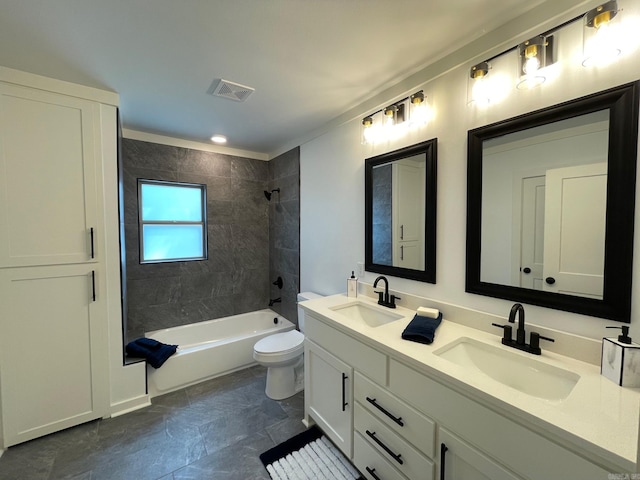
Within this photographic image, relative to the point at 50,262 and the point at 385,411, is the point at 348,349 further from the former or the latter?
the point at 50,262

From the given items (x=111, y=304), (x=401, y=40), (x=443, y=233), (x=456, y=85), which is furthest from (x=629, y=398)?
(x=111, y=304)

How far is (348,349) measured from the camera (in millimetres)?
1474

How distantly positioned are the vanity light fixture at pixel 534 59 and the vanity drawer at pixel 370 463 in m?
1.90

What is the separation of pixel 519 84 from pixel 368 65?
818 millimetres

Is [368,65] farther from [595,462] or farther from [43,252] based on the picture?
[43,252]

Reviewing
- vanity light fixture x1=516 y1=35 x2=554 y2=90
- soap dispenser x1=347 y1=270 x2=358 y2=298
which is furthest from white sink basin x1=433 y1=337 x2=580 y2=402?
vanity light fixture x1=516 y1=35 x2=554 y2=90

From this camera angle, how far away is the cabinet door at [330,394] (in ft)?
4.92

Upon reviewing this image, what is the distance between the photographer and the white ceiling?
3.87ft

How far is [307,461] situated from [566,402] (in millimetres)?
1423

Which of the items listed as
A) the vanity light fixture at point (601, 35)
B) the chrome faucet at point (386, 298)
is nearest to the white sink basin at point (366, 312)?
the chrome faucet at point (386, 298)

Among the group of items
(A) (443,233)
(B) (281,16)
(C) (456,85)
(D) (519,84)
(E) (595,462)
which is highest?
(B) (281,16)

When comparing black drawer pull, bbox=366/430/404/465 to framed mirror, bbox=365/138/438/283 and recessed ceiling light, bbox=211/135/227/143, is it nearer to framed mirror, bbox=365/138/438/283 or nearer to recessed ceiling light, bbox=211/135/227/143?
framed mirror, bbox=365/138/438/283

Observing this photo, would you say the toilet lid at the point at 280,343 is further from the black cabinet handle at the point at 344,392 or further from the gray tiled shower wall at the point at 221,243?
the black cabinet handle at the point at 344,392

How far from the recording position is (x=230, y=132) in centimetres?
270
